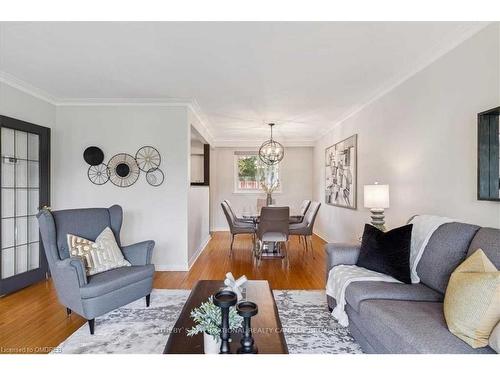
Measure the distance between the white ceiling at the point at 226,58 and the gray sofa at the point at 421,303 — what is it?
61.0 inches

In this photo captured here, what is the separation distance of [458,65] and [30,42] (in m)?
3.53

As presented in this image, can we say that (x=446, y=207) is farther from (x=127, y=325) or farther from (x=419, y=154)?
(x=127, y=325)

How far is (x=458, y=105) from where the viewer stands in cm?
239

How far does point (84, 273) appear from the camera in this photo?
7.79 ft

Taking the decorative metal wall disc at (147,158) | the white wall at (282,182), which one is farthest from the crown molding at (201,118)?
the white wall at (282,182)

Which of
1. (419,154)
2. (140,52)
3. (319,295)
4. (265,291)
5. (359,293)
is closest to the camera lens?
(359,293)

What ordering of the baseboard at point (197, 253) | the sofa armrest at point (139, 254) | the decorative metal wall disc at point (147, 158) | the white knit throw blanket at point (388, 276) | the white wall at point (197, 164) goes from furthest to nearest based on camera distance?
1. the white wall at point (197, 164)
2. the baseboard at point (197, 253)
3. the decorative metal wall disc at point (147, 158)
4. the sofa armrest at point (139, 254)
5. the white knit throw blanket at point (388, 276)

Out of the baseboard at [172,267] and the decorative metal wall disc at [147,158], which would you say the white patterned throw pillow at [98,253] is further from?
the decorative metal wall disc at [147,158]

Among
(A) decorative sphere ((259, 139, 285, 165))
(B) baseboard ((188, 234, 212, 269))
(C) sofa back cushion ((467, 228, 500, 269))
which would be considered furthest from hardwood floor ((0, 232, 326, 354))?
(C) sofa back cushion ((467, 228, 500, 269))

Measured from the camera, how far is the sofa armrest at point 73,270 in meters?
2.32

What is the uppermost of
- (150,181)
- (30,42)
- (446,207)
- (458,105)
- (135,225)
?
(30,42)

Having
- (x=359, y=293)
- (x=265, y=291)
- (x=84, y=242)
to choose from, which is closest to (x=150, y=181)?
(x=84, y=242)

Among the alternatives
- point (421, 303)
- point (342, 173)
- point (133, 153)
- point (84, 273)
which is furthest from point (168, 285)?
point (342, 173)

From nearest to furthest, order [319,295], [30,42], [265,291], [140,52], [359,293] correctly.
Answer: [359,293] → [265,291] → [30,42] → [140,52] → [319,295]
